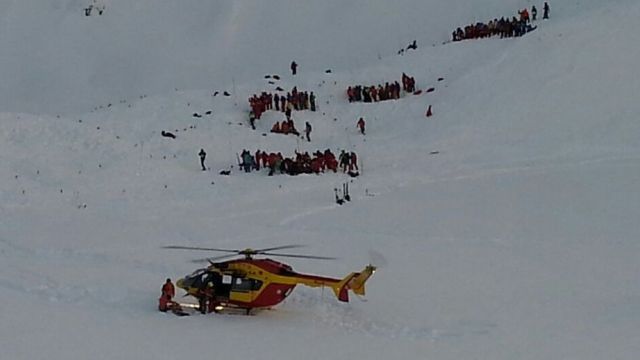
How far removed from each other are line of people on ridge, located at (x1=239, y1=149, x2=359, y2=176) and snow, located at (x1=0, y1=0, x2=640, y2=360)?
44cm

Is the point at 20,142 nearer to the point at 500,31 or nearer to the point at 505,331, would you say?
the point at 505,331

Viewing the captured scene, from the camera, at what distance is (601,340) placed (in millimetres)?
12898

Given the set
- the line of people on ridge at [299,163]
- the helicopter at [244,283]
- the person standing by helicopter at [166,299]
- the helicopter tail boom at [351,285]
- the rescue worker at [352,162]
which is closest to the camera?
the helicopter tail boom at [351,285]

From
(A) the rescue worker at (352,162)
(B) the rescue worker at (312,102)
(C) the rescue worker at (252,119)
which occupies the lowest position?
(A) the rescue worker at (352,162)

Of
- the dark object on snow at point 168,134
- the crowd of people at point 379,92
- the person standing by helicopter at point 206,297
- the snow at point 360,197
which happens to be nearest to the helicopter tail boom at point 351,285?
the snow at point 360,197

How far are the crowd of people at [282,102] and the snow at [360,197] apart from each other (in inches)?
22.0

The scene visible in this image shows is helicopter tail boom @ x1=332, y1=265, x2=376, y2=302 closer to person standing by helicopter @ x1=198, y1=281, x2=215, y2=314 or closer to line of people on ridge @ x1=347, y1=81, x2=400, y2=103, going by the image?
person standing by helicopter @ x1=198, y1=281, x2=215, y2=314

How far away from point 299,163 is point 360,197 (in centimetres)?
→ 310

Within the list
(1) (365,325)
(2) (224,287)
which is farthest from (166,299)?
(1) (365,325)

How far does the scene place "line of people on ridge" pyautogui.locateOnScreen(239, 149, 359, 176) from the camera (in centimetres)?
2500

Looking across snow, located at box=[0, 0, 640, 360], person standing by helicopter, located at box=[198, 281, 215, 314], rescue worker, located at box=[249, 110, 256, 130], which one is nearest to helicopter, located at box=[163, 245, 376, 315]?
person standing by helicopter, located at box=[198, 281, 215, 314]

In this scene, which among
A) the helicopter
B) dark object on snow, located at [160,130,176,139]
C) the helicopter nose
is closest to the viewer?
the helicopter

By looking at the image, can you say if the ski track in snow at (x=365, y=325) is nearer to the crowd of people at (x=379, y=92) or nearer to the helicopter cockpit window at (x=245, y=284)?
the helicopter cockpit window at (x=245, y=284)

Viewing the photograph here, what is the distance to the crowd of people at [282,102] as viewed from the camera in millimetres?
30452
